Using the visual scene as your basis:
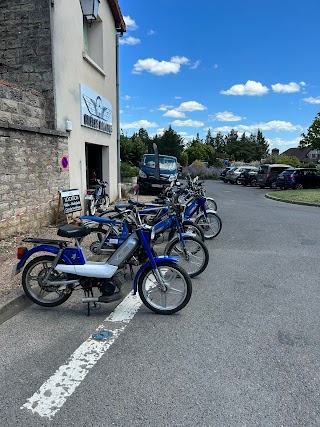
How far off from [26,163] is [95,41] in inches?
240

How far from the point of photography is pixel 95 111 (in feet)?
33.0

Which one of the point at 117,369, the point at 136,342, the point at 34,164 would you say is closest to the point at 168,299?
the point at 136,342

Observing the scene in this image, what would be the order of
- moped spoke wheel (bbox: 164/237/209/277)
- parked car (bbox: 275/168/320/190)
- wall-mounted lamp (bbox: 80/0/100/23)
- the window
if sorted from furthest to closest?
parked car (bbox: 275/168/320/190) → the window → wall-mounted lamp (bbox: 80/0/100/23) → moped spoke wheel (bbox: 164/237/209/277)

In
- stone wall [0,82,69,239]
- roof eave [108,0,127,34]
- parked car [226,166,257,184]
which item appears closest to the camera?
stone wall [0,82,69,239]

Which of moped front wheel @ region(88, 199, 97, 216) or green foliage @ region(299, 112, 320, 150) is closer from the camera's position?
moped front wheel @ region(88, 199, 97, 216)

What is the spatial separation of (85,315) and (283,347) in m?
2.12

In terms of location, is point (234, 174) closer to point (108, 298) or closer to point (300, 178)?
point (300, 178)

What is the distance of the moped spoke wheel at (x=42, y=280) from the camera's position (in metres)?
3.91

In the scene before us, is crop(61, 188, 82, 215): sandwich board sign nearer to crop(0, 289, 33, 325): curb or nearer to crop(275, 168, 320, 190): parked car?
crop(0, 289, 33, 325): curb

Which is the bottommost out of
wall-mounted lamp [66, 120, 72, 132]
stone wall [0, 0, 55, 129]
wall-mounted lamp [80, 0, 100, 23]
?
wall-mounted lamp [66, 120, 72, 132]

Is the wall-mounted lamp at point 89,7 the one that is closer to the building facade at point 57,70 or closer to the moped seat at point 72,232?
the building facade at point 57,70

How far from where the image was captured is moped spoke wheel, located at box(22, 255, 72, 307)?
391 centimetres

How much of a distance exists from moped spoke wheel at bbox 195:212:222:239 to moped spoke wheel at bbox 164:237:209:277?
2105 millimetres

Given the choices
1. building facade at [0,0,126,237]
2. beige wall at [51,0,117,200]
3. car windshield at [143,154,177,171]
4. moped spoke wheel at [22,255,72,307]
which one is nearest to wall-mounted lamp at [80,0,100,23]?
building facade at [0,0,126,237]
